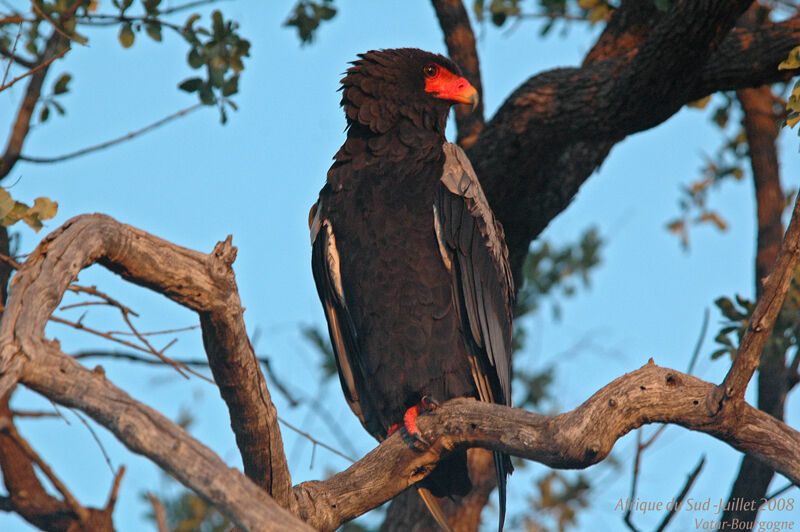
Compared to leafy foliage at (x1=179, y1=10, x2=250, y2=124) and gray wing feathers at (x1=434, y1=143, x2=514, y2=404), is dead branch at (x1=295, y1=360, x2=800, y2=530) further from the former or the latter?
leafy foliage at (x1=179, y1=10, x2=250, y2=124)

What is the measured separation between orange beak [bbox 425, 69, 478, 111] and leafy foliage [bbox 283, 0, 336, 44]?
1118mm

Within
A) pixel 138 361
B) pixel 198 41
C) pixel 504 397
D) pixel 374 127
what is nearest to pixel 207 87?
pixel 198 41

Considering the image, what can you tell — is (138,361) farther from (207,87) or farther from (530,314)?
(530,314)

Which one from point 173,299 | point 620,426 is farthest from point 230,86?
point 620,426

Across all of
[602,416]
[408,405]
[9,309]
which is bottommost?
[9,309]

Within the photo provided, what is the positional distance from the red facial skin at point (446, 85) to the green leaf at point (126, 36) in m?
1.61

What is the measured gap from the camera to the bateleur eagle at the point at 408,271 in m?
3.85

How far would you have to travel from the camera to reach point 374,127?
417 centimetres

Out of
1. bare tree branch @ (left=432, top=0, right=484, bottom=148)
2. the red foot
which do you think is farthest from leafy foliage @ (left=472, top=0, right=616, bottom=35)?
the red foot

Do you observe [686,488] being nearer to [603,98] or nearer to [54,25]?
[603,98]

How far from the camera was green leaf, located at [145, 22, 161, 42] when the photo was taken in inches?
175

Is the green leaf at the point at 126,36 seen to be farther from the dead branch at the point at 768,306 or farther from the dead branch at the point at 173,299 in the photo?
the dead branch at the point at 768,306

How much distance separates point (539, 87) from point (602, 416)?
241 centimetres

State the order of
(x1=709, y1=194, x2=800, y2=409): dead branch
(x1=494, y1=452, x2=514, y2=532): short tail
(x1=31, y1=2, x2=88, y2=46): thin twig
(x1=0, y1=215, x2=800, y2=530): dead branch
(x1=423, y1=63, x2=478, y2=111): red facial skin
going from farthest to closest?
(x1=423, y1=63, x2=478, y2=111): red facial skin, (x1=31, y1=2, x2=88, y2=46): thin twig, (x1=494, y1=452, x2=514, y2=532): short tail, (x1=709, y1=194, x2=800, y2=409): dead branch, (x1=0, y1=215, x2=800, y2=530): dead branch
